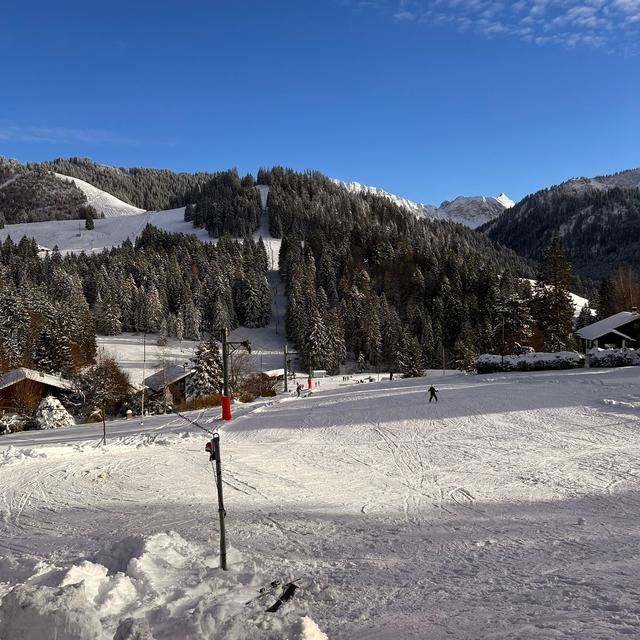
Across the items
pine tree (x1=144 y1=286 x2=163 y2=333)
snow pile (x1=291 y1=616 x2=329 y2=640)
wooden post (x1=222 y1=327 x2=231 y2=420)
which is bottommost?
snow pile (x1=291 y1=616 x2=329 y2=640)

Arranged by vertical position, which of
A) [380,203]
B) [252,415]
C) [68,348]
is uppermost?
[380,203]

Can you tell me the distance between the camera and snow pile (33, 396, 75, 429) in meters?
37.6

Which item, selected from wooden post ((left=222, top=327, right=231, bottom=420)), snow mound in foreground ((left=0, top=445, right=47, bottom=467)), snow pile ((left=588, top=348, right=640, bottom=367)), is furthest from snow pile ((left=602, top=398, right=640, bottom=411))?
snow mound in foreground ((left=0, top=445, right=47, bottom=467))

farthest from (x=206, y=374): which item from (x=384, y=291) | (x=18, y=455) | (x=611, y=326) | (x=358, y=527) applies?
(x=384, y=291)

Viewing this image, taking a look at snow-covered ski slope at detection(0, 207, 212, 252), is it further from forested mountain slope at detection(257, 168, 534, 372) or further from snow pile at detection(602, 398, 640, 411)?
snow pile at detection(602, 398, 640, 411)

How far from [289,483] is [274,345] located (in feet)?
283

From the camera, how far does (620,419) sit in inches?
776

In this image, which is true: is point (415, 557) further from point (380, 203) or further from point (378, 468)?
point (380, 203)

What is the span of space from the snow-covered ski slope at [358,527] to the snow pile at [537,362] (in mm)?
15756

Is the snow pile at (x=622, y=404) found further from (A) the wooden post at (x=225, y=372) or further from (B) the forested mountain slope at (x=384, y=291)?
(B) the forested mountain slope at (x=384, y=291)

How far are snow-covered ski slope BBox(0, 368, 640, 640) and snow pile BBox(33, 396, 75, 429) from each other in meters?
21.2

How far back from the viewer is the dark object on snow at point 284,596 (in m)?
6.08

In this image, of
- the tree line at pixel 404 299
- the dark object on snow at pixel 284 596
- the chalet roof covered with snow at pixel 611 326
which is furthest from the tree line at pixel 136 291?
the dark object on snow at pixel 284 596

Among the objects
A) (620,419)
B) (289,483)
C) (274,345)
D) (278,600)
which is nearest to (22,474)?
Result: (289,483)
